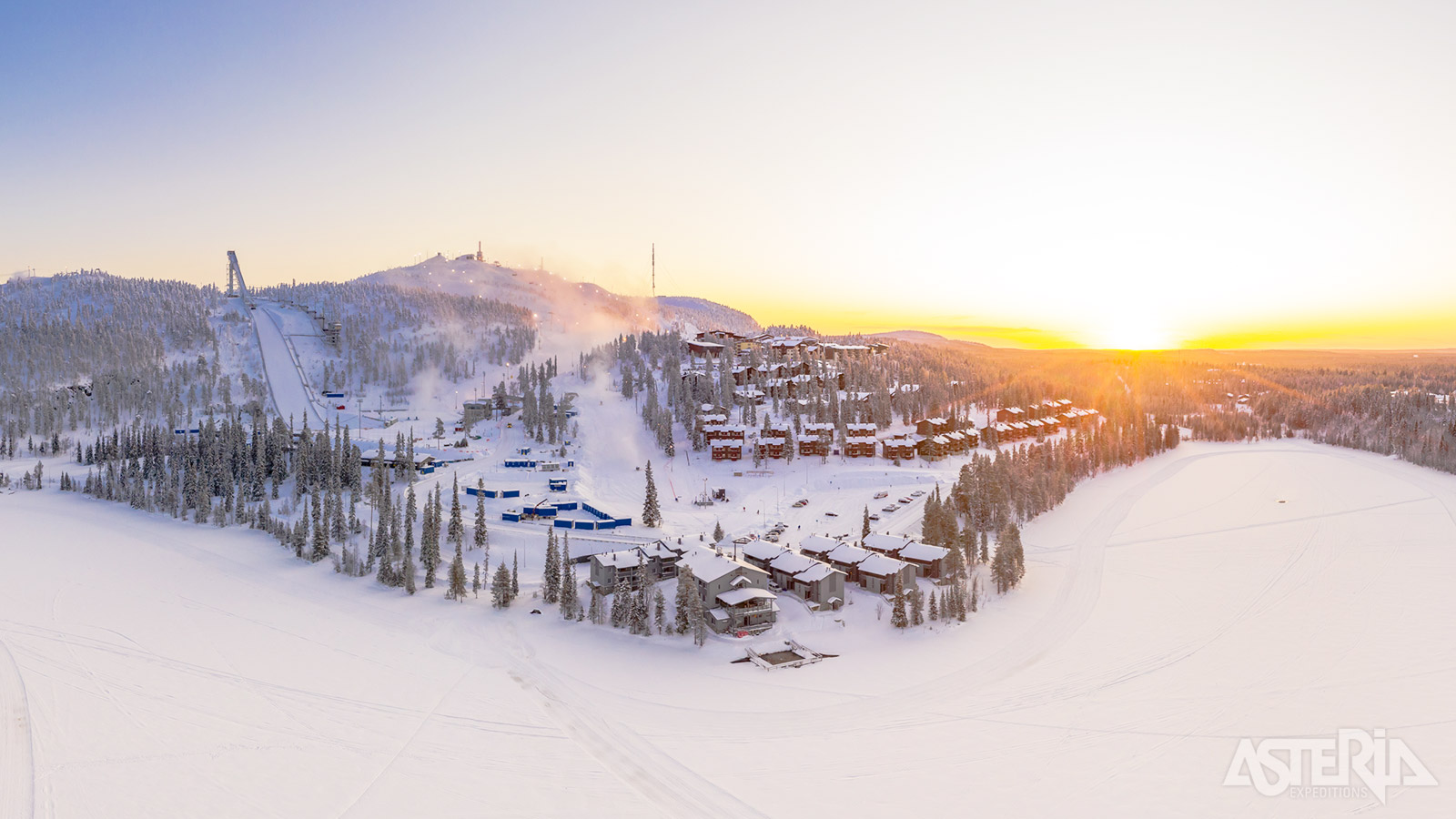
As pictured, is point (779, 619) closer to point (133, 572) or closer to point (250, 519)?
point (133, 572)

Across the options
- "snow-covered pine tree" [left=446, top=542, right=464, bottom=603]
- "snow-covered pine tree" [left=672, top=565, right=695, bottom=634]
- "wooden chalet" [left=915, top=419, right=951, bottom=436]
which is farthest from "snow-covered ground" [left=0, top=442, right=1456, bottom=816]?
"wooden chalet" [left=915, top=419, right=951, bottom=436]

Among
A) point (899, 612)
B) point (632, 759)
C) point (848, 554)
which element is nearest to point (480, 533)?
point (848, 554)

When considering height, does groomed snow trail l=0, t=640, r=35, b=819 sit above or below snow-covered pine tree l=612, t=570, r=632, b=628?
below

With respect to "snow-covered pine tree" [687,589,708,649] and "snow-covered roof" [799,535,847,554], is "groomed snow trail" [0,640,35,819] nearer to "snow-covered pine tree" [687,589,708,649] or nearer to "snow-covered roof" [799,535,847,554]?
"snow-covered pine tree" [687,589,708,649]

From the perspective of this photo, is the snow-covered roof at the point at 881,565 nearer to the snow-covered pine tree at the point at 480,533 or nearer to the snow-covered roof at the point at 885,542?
the snow-covered roof at the point at 885,542

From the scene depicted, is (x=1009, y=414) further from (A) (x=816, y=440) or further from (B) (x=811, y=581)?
(B) (x=811, y=581)
